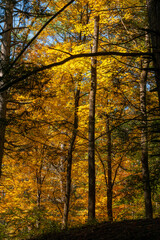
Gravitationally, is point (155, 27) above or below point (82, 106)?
below

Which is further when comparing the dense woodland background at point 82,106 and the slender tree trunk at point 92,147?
the slender tree trunk at point 92,147

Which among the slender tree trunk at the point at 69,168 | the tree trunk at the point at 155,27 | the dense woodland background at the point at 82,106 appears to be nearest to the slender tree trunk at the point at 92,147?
the dense woodland background at the point at 82,106

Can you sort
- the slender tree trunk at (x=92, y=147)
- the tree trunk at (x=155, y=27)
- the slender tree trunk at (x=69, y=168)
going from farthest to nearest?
1. the slender tree trunk at (x=69, y=168)
2. the slender tree trunk at (x=92, y=147)
3. the tree trunk at (x=155, y=27)

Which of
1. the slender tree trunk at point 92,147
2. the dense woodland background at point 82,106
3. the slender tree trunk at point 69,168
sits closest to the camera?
the dense woodland background at point 82,106

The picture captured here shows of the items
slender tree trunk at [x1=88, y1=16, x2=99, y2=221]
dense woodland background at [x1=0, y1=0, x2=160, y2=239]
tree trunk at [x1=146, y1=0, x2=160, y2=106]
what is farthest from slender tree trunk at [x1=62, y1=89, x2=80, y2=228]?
tree trunk at [x1=146, y1=0, x2=160, y2=106]

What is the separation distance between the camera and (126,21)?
894 cm

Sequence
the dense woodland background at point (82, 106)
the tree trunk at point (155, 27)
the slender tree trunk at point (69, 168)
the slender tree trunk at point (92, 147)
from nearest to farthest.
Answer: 1. the tree trunk at point (155, 27)
2. the dense woodland background at point (82, 106)
3. the slender tree trunk at point (92, 147)
4. the slender tree trunk at point (69, 168)

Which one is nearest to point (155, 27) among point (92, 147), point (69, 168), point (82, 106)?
point (92, 147)

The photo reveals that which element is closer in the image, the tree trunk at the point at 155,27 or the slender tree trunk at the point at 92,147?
the tree trunk at the point at 155,27

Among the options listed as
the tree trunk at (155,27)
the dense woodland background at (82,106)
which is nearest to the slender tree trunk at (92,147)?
the dense woodland background at (82,106)

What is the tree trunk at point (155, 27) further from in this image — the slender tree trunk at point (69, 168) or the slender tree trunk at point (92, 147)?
the slender tree trunk at point (69, 168)

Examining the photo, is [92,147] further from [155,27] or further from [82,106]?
[155,27]

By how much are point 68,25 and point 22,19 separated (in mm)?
3908

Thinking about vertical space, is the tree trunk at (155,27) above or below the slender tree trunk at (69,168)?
above
